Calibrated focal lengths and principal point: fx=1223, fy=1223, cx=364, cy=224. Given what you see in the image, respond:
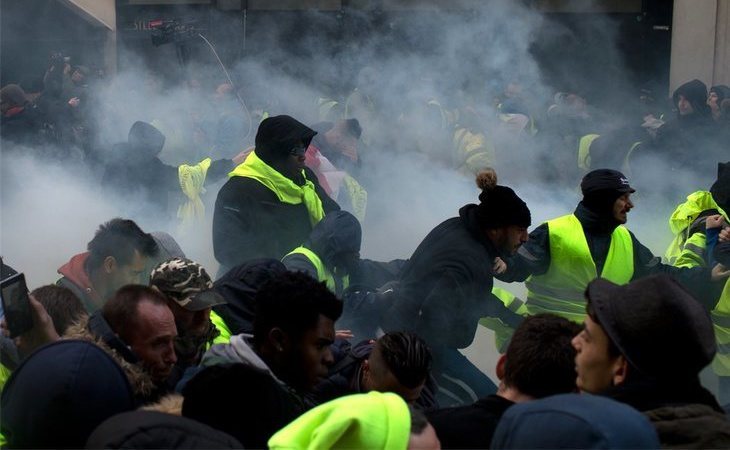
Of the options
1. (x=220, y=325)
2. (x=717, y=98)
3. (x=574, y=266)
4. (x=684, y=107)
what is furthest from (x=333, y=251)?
(x=717, y=98)

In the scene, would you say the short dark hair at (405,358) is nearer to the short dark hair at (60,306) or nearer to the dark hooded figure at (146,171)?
the short dark hair at (60,306)

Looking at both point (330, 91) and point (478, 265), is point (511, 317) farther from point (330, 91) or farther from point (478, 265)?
point (330, 91)

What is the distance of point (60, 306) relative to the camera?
352 cm

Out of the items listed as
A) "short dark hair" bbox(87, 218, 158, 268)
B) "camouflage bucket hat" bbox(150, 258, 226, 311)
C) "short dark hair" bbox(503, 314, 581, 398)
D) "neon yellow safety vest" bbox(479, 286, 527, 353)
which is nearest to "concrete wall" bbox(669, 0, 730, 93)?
"neon yellow safety vest" bbox(479, 286, 527, 353)

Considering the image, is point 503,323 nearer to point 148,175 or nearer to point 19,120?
point 148,175

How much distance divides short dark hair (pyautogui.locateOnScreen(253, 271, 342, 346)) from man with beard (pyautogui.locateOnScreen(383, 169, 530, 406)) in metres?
1.36

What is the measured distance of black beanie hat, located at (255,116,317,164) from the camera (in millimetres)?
5805

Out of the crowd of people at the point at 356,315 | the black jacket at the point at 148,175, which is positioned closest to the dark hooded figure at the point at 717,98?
the crowd of people at the point at 356,315

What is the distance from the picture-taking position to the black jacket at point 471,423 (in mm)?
2816

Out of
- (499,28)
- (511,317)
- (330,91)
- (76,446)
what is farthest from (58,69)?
(76,446)

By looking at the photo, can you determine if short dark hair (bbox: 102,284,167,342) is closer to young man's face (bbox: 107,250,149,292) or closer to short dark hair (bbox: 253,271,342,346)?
short dark hair (bbox: 253,271,342,346)

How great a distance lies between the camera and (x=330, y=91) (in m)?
12.0

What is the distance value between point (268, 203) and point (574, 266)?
1493 mm

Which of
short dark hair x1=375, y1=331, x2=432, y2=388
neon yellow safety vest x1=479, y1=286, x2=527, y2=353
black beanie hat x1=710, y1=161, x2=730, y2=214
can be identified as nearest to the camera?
short dark hair x1=375, y1=331, x2=432, y2=388
